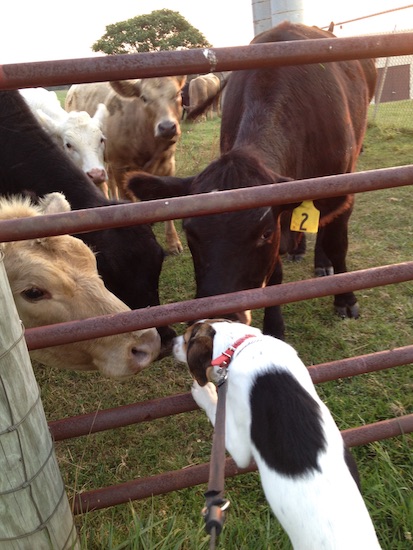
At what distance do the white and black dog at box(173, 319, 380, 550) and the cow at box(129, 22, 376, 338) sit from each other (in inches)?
29.6

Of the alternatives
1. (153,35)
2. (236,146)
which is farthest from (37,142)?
(153,35)

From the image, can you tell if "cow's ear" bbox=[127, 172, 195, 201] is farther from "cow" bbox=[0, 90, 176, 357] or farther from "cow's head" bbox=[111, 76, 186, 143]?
"cow's head" bbox=[111, 76, 186, 143]

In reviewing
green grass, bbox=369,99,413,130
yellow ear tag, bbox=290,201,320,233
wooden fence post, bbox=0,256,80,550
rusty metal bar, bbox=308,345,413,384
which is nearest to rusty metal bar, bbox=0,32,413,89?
wooden fence post, bbox=0,256,80,550

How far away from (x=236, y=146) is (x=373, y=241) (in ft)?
8.35

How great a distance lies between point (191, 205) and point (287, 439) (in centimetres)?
80

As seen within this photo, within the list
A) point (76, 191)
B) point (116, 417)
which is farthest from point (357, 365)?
point (76, 191)

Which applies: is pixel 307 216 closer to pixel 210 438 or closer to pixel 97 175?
pixel 210 438

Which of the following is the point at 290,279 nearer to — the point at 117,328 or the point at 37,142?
the point at 37,142

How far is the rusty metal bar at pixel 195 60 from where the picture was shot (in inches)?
57.6

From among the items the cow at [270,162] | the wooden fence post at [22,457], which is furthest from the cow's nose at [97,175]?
the wooden fence post at [22,457]

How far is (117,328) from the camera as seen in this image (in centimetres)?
178

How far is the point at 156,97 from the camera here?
6.04 metres

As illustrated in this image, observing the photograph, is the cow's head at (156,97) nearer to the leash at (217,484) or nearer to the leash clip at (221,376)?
the leash clip at (221,376)

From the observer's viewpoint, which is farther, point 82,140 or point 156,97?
point 156,97
